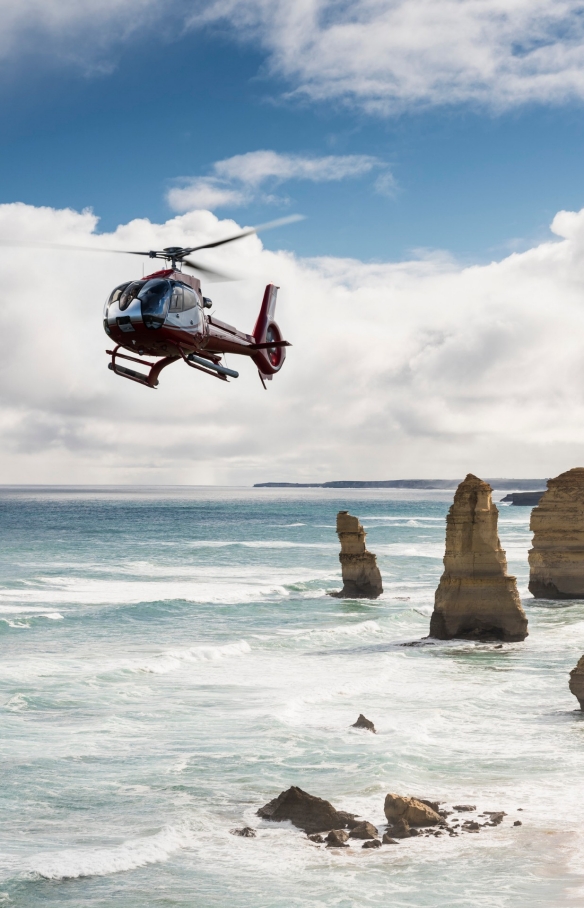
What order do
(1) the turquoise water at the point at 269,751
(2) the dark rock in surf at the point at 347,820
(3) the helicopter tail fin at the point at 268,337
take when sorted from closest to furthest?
(1) the turquoise water at the point at 269,751 < (2) the dark rock in surf at the point at 347,820 < (3) the helicopter tail fin at the point at 268,337

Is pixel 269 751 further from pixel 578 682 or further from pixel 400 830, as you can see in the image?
pixel 578 682

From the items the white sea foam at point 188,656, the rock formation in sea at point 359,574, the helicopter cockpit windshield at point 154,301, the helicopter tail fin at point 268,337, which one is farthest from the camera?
the rock formation in sea at point 359,574

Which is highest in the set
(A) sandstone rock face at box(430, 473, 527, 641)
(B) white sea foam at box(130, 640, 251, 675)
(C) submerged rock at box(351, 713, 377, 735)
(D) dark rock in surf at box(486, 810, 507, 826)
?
(A) sandstone rock face at box(430, 473, 527, 641)

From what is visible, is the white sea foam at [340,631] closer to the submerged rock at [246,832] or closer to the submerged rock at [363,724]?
the submerged rock at [363,724]

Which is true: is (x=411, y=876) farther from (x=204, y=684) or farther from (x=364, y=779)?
(x=204, y=684)

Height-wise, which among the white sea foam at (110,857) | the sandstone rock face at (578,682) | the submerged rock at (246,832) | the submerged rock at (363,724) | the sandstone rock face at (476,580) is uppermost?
the sandstone rock face at (476,580)

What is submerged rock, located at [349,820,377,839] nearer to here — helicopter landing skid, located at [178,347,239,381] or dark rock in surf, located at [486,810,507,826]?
dark rock in surf, located at [486,810,507,826]

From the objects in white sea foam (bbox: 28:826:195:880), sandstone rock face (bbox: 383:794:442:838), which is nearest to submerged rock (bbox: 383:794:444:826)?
sandstone rock face (bbox: 383:794:442:838)

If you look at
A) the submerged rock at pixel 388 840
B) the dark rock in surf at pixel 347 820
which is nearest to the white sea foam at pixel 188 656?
the dark rock in surf at pixel 347 820
